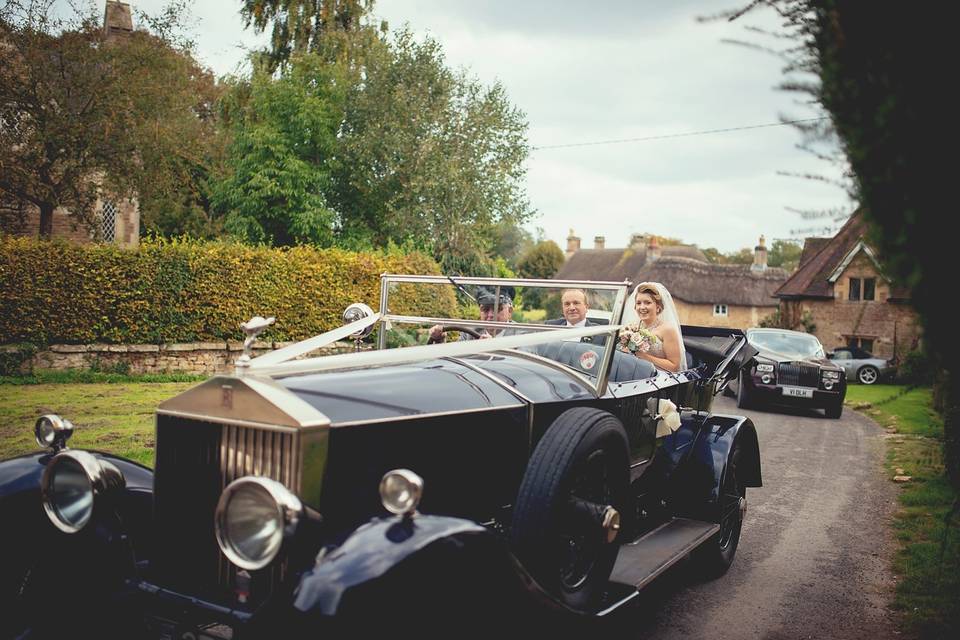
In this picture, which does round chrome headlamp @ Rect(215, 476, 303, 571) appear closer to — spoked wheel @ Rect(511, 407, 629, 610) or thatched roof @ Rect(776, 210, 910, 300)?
spoked wheel @ Rect(511, 407, 629, 610)

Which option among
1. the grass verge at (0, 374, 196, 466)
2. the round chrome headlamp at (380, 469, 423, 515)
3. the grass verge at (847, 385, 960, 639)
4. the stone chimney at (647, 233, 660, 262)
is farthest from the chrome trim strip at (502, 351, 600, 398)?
the stone chimney at (647, 233, 660, 262)

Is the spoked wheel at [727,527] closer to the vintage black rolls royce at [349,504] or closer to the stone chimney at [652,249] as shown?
the vintage black rolls royce at [349,504]

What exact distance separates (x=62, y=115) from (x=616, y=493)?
48.7ft

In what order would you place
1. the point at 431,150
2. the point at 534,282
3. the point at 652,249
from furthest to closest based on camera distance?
1. the point at 652,249
2. the point at 431,150
3. the point at 534,282

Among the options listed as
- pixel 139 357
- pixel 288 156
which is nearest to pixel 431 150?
pixel 288 156

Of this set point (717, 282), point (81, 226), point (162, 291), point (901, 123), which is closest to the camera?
point (901, 123)

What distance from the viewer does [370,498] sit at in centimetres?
294

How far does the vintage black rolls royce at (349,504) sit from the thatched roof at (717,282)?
131ft

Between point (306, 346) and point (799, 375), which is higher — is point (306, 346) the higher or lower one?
the higher one

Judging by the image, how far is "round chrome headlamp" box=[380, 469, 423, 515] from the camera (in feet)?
8.32

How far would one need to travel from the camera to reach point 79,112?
14.7 metres

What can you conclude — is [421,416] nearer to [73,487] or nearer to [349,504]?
[349,504]

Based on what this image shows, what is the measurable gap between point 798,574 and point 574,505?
95.2 inches

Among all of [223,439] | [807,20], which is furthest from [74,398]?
[807,20]
